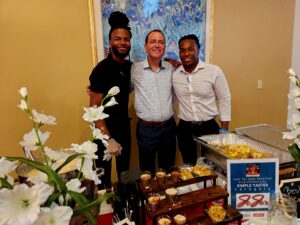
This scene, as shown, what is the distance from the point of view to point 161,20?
2.22 m

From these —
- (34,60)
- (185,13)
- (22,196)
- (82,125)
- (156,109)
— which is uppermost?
(185,13)

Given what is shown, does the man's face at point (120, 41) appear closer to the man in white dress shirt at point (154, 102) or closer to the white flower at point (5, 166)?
the man in white dress shirt at point (154, 102)

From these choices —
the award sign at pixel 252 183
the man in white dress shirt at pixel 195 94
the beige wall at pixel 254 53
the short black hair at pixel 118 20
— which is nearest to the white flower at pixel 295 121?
the award sign at pixel 252 183

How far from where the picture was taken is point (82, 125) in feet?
7.13

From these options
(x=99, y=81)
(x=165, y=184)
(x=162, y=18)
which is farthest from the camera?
(x=162, y=18)

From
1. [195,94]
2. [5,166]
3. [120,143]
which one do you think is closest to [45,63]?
[120,143]

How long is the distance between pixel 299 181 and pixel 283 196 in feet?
0.53

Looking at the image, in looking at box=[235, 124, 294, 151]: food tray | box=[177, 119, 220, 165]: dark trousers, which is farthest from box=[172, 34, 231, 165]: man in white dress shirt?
box=[235, 124, 294, 151]: food tray

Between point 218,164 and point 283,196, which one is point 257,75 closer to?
point 218,164

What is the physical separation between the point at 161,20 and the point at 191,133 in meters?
1.03

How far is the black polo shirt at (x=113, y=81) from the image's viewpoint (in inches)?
69.4

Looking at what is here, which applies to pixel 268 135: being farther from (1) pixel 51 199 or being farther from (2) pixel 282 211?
(1) pixel 51 199

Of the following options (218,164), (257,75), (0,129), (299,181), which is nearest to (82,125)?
(0,129)

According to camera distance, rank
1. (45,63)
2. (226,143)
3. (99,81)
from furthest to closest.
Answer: (45,63), (99,81), (226,143)
